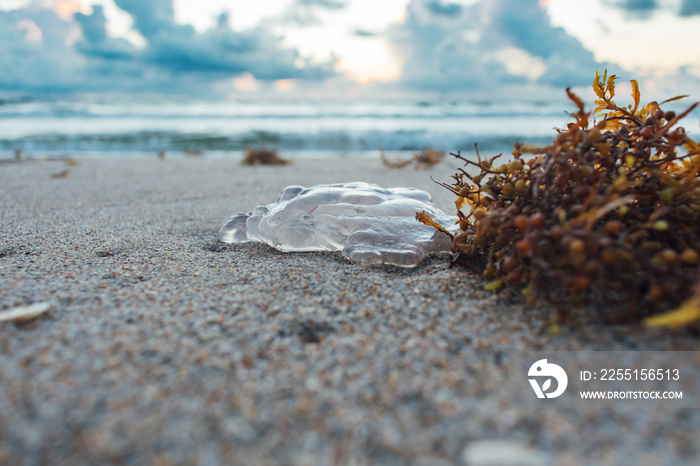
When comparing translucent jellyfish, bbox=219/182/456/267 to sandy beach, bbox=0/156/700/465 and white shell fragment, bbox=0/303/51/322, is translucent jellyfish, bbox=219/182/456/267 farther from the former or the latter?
white shell fragment, bbox=0/303/51/322

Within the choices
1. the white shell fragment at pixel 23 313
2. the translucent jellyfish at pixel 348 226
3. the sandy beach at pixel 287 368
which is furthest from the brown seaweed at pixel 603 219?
the white shell fragment at pixel 23 313

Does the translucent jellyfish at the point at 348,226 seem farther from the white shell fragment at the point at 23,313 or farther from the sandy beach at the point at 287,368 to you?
the white shell fragment at the point at 23,313

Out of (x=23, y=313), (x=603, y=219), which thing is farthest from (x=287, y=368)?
(x=603, y=219)

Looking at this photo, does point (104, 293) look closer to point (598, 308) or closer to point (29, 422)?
point (29, 422)

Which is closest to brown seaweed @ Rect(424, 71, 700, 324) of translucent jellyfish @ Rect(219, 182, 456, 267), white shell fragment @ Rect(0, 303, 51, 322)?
translucent jellyfish @ Rect(219, 182, 456, 267)

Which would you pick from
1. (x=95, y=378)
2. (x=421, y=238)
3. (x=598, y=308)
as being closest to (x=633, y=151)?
(x=598, y=308)

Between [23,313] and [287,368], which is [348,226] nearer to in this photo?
[287,368]

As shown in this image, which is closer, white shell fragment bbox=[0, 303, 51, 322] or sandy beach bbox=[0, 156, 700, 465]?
sandy beach bbox=[0, 156, 700, 465]
